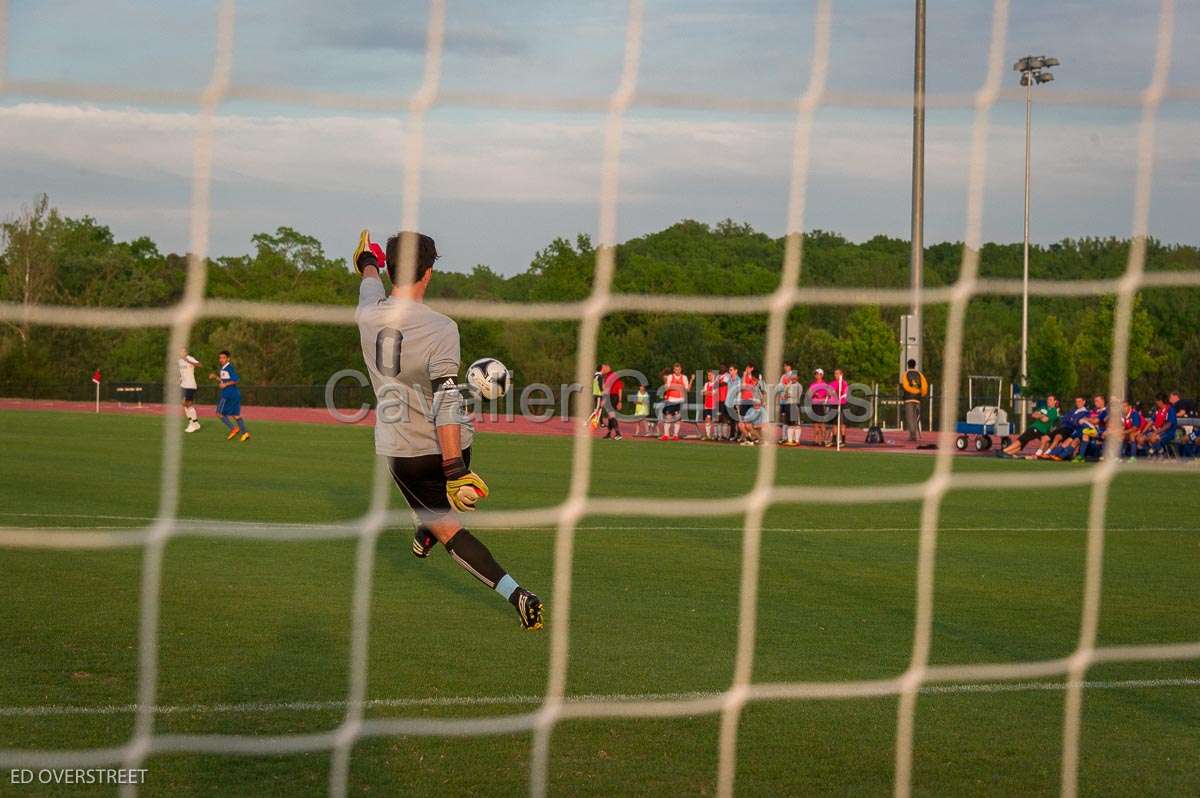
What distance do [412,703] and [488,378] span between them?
2.39 metres

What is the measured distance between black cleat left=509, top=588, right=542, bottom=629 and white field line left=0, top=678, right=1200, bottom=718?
928 mm

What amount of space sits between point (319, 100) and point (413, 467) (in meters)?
2.57

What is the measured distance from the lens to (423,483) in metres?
6.82

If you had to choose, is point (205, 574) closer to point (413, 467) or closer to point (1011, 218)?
point (413, 467)

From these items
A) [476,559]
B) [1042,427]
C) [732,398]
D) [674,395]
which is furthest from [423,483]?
[674,395]

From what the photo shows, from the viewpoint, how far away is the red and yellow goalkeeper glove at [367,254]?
23.2 feet

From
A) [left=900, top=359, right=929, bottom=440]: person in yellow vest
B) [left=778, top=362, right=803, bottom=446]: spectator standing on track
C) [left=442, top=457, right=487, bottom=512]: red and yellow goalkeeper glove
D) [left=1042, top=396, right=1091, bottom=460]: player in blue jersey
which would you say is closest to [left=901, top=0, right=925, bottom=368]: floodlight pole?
[left=900, top=359, right=929, bottom=440]: person in yellow vest

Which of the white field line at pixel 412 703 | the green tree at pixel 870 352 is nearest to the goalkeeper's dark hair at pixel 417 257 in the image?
the white field line at pixel 412 703

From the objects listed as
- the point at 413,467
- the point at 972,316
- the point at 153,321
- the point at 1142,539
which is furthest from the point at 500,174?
the point at 972,316

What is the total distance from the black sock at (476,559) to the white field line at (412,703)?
109 cm

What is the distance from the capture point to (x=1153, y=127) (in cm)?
566

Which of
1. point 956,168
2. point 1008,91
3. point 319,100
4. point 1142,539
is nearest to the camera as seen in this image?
point 319,100

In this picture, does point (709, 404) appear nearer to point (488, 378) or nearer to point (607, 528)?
point (607, 528)

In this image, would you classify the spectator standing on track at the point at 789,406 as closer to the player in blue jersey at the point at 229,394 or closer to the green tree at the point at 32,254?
the player in blue jersey at the point at 229,394
